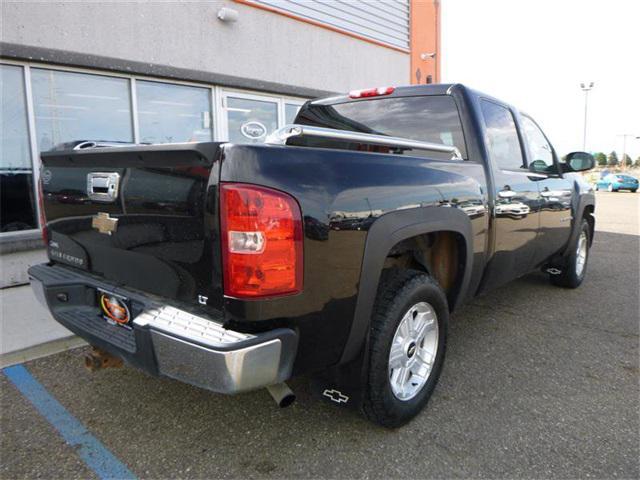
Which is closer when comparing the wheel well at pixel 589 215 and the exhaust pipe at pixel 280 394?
the exhaust pipe at pixel 280 394

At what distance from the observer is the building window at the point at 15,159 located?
16.2 ft

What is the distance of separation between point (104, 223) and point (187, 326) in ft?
2.62

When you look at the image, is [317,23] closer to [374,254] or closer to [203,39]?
[203,39]

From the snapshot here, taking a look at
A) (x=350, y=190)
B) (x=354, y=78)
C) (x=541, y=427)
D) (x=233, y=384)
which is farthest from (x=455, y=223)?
(x=354, y=78)

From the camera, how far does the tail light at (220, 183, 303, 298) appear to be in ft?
5.64

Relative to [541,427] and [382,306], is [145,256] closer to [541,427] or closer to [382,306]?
[382,306]

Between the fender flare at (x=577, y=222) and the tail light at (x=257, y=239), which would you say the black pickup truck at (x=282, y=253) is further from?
the fender flare at (x=577, y=222)

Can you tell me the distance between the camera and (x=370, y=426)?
249 centimetres

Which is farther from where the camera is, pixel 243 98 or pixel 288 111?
pixel 288 111

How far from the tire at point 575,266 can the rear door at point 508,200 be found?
1.43m

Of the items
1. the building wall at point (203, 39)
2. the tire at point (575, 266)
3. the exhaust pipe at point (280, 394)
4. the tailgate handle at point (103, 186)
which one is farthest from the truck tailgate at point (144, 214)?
the tire at point (575, 266)

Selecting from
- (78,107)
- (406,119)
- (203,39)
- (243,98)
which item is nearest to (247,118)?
(243,98)

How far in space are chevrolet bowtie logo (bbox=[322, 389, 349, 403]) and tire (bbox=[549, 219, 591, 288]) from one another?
3766mm

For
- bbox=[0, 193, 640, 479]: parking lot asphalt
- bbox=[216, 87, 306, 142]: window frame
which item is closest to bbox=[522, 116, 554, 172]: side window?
bbox=[0, 193, 640, 479]: parking lot asphalt
